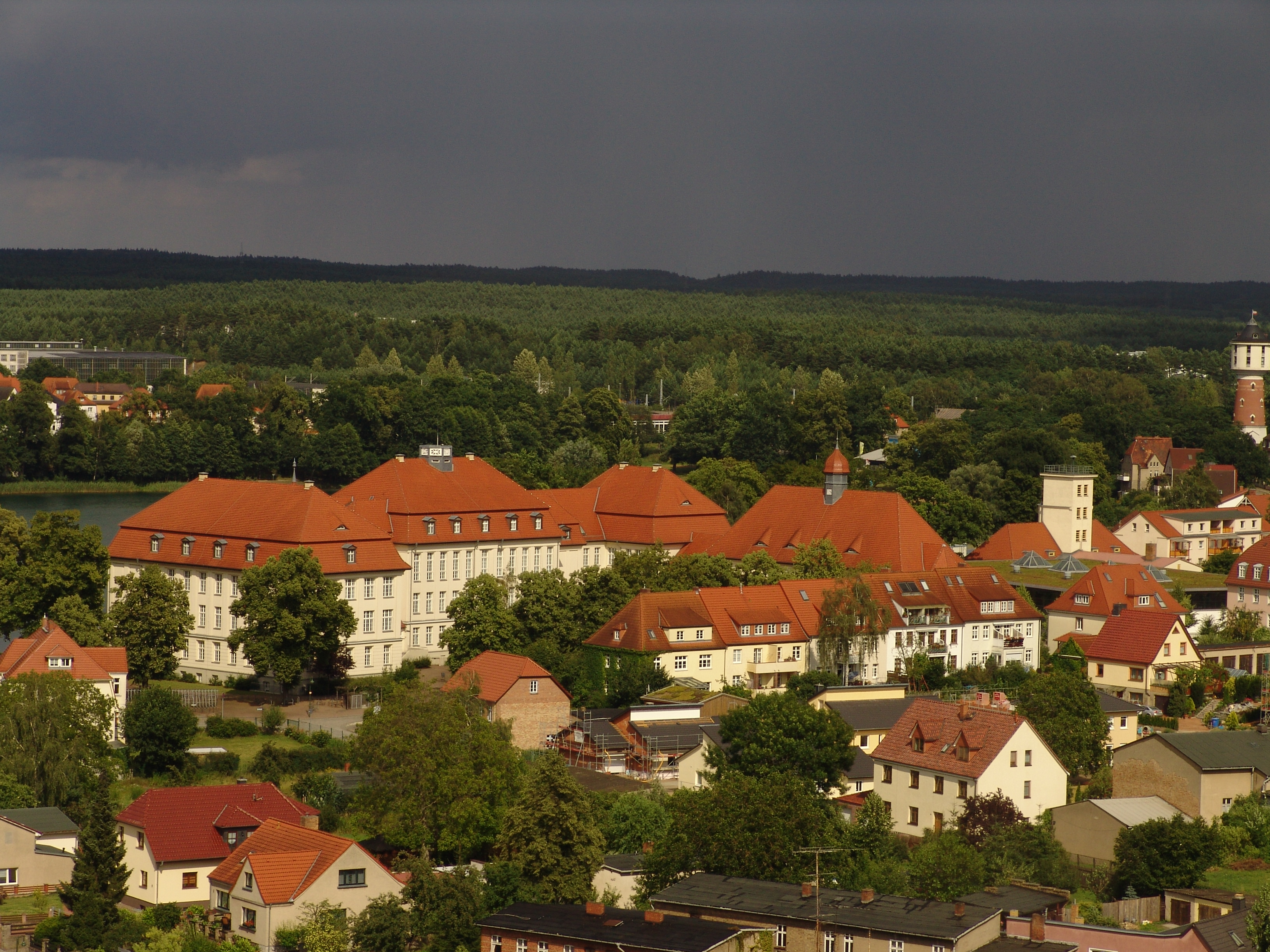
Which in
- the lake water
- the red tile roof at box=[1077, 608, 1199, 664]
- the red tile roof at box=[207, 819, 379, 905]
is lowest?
the red tile roof at box=[207, 819, 379, 905]

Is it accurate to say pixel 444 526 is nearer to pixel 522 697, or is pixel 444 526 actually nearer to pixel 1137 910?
pixel 522 697

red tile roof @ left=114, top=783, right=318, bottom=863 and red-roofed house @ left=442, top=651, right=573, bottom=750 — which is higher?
red-roofed house @ left=442, top=651, right=573, bottom=750

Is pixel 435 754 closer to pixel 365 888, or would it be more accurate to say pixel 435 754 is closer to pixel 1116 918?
pixel 365 888

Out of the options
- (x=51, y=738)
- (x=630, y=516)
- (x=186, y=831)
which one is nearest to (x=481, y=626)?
(x=51, y=738)

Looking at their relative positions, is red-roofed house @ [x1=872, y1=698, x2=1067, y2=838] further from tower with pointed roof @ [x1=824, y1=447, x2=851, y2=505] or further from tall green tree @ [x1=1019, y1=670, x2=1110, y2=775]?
tower with pointed roof @ [x1=824, y1=447, x2=851, y2=505]

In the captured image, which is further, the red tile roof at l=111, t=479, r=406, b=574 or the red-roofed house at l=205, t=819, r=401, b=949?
the red tile roof at l=111, t=479, r=406, b=574

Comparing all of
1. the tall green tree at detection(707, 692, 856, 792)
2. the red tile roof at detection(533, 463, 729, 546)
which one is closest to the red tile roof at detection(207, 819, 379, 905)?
the tall green tree at detection(707, 692, 856, 792)

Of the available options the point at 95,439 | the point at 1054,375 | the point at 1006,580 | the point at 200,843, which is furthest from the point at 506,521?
the point at 1054,375
